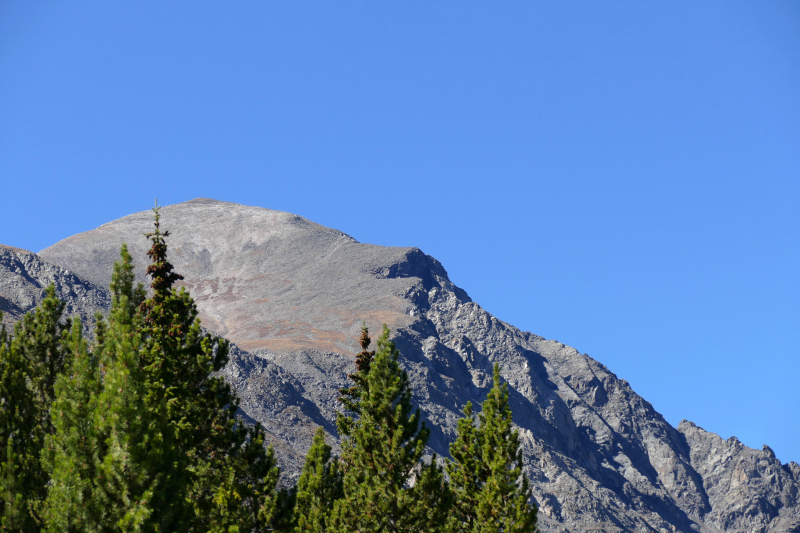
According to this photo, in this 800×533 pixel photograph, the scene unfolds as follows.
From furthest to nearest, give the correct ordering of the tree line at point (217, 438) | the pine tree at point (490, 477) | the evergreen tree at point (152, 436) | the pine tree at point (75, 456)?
the pine tree at point (490, 477) → the tree line at point (217, 438) → the evergreen tree at point (152, 436) → the pine tree at point (75, 456)

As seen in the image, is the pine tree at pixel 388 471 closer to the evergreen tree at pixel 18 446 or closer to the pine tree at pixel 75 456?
the evergreen tree at pixel 18 446

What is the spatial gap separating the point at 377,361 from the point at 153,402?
1145cm

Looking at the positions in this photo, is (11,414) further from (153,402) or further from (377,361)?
(377,361)

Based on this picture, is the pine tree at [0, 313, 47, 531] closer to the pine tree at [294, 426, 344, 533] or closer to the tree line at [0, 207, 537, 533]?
the tree line at [0, 207, 537, 533]

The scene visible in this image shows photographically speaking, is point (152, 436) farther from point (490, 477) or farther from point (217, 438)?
point (490, 477)

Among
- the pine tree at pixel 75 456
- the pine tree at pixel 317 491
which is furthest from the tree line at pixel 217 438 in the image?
the pine tree at pixel 75 456

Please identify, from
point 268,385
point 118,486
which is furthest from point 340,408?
point 118,486

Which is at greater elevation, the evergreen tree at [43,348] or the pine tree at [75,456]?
the evergreen tree at [43,348]

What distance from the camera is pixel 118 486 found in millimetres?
23406

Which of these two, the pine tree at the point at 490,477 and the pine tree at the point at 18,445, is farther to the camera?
the pine tree at the point at 490,477

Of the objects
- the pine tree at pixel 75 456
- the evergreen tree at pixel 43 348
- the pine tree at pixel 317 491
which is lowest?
the pine tree at pixel 75 456

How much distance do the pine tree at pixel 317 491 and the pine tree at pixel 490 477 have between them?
905cm

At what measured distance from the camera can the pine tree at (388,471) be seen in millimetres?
37406

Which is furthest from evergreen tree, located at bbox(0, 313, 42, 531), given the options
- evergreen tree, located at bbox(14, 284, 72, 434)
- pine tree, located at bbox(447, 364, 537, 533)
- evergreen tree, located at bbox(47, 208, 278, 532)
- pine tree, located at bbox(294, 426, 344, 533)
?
pine tree, located at bbox(447, 364, 537, 533)
